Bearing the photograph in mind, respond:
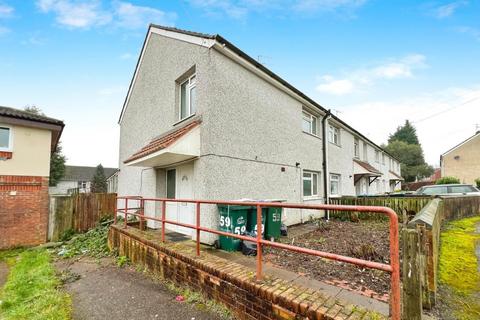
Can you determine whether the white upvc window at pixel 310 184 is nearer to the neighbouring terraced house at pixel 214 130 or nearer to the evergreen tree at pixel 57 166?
the neighbouring terraced house at pixel 214 130

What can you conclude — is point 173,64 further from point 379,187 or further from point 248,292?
point 379,187

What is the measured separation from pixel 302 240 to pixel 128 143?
8.65m

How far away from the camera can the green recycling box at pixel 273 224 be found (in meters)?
6.25

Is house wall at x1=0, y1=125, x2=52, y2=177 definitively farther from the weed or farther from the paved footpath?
the weed

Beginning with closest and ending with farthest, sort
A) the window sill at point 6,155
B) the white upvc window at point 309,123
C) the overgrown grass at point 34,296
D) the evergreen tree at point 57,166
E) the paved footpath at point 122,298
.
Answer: the paved footpath at point 122,298 → the overgrown grass at point 34,296 → the window sill at point 6,155 → the white upvc window at point 309,123 → the evergreen tree at point 57,166

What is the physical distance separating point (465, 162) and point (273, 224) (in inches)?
1462

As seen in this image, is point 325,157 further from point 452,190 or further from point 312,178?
point 452,190

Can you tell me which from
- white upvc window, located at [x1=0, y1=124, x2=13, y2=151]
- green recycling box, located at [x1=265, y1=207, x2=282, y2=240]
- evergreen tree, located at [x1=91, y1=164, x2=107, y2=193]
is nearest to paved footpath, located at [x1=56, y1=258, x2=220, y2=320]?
green recycling box, located at [x1=265, y1=207, x2=282, y2=240]

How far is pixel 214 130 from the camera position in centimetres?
607

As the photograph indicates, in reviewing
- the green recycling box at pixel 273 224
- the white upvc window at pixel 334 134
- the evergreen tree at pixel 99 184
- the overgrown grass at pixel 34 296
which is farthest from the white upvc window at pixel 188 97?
the evergreen tree at pixel 99 184

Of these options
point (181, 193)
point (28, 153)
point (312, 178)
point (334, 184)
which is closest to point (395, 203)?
point (334, 184)

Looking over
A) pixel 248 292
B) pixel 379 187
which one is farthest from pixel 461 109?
pixel 248 292

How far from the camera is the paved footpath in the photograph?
3508mm

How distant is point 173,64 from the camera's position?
7789mm
